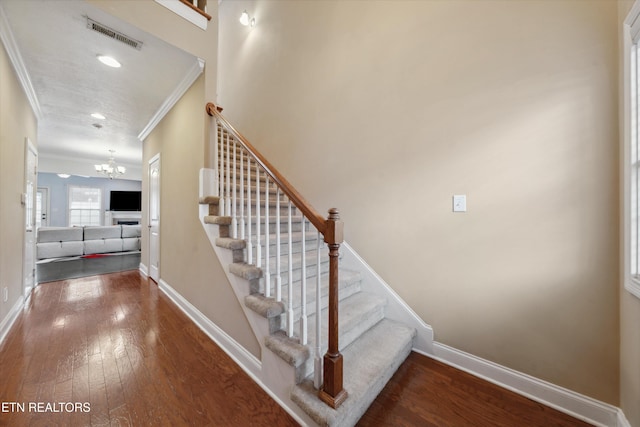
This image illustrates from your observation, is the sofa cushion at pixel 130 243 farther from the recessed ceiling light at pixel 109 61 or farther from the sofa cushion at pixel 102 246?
the recessed ceiling light at pixel 109 61

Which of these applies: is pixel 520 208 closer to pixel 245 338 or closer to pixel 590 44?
pixel 590 44

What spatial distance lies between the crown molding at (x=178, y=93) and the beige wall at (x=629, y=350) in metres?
3.12

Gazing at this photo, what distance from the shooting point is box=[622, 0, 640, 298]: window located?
45.0 inches

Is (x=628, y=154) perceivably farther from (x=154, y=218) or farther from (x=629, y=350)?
(x=154, y=218)

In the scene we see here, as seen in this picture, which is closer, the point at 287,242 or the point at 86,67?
the point at 287,242

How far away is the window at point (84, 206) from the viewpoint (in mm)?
8055

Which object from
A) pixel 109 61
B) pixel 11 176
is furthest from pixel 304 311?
pixel 11 176

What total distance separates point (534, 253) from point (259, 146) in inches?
137

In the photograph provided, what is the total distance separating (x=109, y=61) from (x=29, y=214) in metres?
2.40

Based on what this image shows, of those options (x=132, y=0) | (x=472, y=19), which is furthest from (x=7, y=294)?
(x=472, y=19)

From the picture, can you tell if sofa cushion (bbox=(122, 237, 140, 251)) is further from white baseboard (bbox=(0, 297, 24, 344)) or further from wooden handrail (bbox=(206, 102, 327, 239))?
wooden handrail (bbox=(206, 102, 327, 239))

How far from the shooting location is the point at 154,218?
3.87 metres

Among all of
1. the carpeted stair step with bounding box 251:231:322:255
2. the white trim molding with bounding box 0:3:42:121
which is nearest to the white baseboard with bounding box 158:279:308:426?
the carpeted stair step with bounding box 251:231:322:255

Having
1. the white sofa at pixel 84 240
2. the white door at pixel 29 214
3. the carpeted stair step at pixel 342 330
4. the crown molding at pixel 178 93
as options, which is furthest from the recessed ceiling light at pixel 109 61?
the white sofa at pixel 84 240
